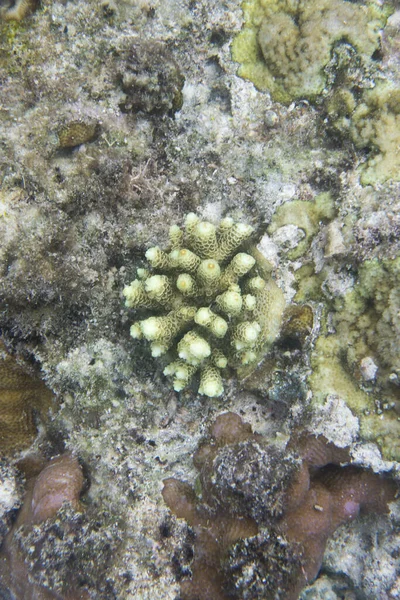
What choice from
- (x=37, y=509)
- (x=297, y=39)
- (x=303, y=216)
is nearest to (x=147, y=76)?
(x=297, y=39)

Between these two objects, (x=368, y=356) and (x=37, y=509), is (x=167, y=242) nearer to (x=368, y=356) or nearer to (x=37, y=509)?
(x=368, y=356)

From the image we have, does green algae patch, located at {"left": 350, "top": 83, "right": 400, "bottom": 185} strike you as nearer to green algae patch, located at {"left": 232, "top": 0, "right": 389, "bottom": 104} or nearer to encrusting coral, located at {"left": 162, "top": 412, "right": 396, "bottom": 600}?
green algae patch, located at {"left": 232, "top": 0, "right": 389, "bottom": 104}

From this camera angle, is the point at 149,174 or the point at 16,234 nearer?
the point at 16,234

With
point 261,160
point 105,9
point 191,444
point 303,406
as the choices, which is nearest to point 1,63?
point 105,9

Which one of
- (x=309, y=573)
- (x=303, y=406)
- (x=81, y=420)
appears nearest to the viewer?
(x=309, y=573)

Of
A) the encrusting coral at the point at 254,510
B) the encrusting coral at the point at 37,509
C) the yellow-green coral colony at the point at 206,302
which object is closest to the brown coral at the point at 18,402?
the encrusting coral at the point at 37,509

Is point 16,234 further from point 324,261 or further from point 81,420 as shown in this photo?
point 324,261

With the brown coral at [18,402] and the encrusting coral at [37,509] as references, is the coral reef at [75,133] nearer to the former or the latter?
the brown coral at [18,402]
